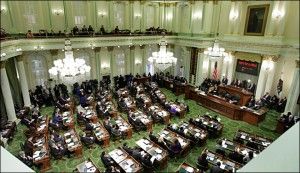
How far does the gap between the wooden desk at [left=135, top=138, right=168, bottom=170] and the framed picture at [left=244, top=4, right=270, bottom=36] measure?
11204 mm

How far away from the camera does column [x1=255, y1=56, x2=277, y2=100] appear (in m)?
14.5

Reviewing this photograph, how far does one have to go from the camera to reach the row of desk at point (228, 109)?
1287 centimetres

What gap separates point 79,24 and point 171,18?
29.4 feet

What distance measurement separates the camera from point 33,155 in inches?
345

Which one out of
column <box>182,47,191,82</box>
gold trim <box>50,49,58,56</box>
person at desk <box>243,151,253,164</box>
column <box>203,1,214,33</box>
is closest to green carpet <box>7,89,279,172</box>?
person at desk <box>243,151,253,164</box>

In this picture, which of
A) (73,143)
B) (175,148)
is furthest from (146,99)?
(73,143)

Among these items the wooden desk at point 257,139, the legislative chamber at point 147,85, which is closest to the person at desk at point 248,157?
the legislative chamber at point 147,85

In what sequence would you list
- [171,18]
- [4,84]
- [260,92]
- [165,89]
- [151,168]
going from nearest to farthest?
[151,168]
[4,84]
[260,92]
[165,89]
[171,18]

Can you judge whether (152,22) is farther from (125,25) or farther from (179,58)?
(179,58)

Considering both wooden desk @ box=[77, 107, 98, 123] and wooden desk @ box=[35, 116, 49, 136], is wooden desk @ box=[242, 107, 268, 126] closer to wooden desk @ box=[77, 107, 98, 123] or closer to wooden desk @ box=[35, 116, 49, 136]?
wooden desk @ box=[77, 107, 98, 123]

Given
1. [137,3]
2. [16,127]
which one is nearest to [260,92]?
[137,3]

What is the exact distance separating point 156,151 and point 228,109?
6907 mm

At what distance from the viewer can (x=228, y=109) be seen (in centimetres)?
1383

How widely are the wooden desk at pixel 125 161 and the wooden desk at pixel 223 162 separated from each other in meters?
2.91
